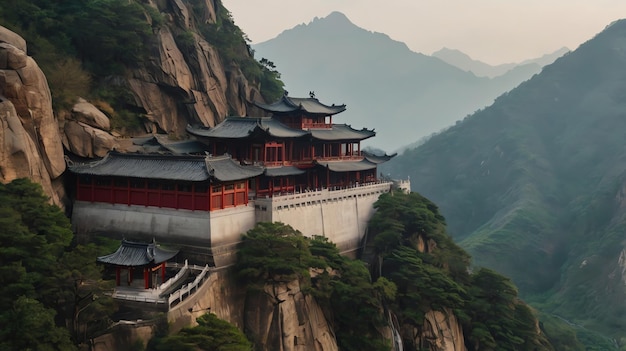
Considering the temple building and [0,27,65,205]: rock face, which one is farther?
the temple building

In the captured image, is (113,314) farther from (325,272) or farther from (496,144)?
(496,144)

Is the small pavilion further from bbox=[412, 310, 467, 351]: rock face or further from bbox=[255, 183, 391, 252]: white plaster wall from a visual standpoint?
bbox=[412, 310, 467, 351]: rock face

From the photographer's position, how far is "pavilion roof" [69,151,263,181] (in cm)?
3039

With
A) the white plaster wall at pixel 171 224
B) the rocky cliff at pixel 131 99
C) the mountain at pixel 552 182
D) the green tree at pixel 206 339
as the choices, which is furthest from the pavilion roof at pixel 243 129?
the mountain at pixel 552 182

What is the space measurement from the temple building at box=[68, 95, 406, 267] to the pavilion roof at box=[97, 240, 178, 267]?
13.0 feet

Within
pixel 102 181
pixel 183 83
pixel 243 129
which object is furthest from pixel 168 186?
pixel 183 83

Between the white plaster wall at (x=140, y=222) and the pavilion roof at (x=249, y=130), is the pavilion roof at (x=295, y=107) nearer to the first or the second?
the pavilion roof at (x=249, y=130)

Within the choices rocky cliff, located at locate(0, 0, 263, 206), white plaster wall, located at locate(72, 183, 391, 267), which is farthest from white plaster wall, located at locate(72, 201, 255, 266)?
rocky cliff, located at locate(0, 0, 263, 206)

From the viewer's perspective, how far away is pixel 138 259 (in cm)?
2603

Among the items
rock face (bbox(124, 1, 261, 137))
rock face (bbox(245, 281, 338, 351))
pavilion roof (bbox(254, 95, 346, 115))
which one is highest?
rock face (bbox(124, 1, 261, 137))

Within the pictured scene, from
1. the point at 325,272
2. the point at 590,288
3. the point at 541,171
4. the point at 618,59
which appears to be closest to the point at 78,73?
the point at 325,272

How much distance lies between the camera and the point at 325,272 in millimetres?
33438

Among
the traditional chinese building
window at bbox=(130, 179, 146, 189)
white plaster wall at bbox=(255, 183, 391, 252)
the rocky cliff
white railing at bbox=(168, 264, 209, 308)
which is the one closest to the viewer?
white railing at bbox=(168, 264, 209, 308)

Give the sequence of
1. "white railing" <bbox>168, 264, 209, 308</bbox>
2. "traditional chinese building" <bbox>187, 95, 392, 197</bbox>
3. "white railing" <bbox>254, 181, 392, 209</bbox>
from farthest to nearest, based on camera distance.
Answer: "traditional chinese building" <bbox>187, 95, 392, 197</bbox>
"white railing" <bbox>254, 181, 392, 209</bbox>
"white railing" <bbox>168, 264, 209, 308</bbox>
